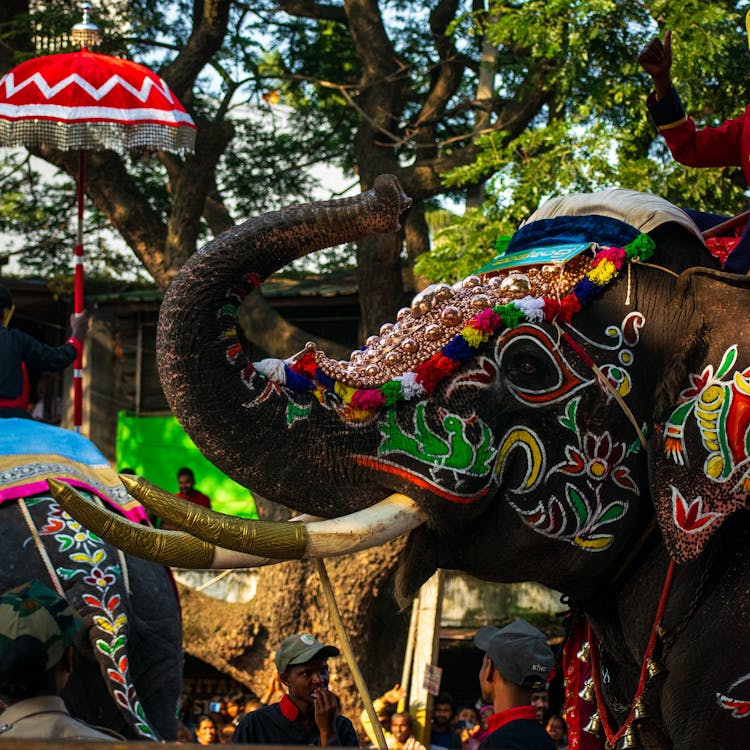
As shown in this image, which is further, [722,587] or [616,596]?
[616,596]

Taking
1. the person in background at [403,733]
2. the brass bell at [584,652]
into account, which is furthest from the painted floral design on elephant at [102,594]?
the person in background at [403,733]

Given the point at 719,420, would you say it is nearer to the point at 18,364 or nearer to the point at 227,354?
the point at 227,354


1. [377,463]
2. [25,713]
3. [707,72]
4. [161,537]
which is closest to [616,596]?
[377,463]

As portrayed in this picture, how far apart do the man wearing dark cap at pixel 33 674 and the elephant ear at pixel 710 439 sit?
47.4 inches

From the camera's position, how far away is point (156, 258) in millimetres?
11000

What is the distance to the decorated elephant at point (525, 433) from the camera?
2844 millimetres

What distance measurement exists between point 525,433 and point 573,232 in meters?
0.52

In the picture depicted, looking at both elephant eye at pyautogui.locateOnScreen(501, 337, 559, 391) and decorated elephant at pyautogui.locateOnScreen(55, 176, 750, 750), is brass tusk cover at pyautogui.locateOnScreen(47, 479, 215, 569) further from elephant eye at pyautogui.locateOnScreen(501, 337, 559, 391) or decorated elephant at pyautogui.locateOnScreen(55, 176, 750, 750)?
elephant eye at pyautogui.locateOnScreen(501, 337, 559, 391)

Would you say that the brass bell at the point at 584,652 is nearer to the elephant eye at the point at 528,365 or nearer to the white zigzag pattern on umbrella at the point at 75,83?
the elephant eye at the point at 528,365

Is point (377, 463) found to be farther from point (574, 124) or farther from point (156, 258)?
point (156, 258)

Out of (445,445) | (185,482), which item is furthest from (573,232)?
(185,482)

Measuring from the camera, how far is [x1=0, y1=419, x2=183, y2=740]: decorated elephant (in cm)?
498

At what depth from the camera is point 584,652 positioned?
3465 millimetres

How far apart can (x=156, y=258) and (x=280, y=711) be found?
6.78 metres
